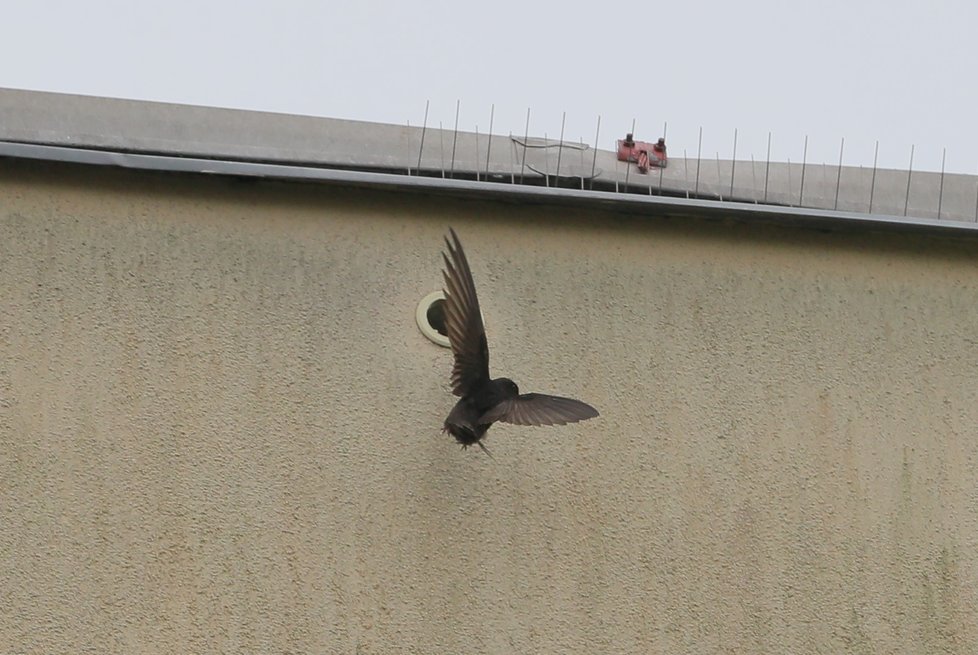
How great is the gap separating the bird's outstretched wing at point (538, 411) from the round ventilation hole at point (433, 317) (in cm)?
48

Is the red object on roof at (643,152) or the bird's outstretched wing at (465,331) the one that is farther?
the red object on roof at (643,152)

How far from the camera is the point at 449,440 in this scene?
466 cm

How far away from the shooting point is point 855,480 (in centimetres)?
481

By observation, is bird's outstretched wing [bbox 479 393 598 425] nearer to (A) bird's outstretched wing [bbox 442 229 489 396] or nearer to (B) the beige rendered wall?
(A) bird's outstretched wing [bbox 442 229 489 396]

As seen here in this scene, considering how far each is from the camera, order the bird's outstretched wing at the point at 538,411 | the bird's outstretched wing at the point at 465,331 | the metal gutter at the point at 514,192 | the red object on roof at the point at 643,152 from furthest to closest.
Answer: the red object on roof at the point at 643,152, the metal gutter at the point at 514,192, the bird's outstretched wing at the point at 465,331, the bird's outstretched wing at the point at 538,411

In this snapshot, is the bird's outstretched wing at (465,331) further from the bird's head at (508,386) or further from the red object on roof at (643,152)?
the red object on roof at (643,152)

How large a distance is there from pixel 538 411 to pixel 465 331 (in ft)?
1.38

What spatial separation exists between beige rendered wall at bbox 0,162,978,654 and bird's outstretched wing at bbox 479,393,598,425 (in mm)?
297

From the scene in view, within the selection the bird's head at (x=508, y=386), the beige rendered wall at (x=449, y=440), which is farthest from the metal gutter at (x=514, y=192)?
the bird's head at (x=508, y=386)

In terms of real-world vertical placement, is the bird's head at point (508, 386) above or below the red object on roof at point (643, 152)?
below

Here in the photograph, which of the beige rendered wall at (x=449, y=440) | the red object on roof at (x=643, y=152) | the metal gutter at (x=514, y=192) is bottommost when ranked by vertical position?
the beige rendered wall at (x=449, y=440)

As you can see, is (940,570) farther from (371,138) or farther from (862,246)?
(371,138)

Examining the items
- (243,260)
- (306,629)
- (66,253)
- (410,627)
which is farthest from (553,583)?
(66,253)

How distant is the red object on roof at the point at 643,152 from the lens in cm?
580
